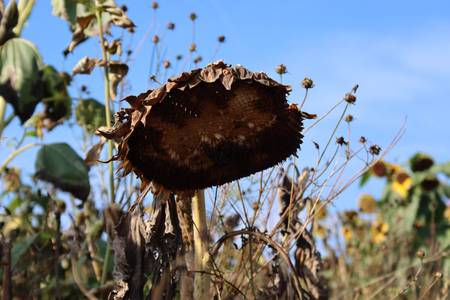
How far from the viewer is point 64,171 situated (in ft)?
10.1

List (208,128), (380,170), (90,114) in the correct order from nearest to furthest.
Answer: (208,128), (90,114), (380,170)

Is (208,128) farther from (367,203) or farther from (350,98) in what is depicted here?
(367,203)

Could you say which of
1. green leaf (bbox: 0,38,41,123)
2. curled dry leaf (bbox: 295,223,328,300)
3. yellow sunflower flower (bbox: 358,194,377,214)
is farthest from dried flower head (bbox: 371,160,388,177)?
green leaf (bbox: 0,38,41,123)

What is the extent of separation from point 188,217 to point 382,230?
3.90 m

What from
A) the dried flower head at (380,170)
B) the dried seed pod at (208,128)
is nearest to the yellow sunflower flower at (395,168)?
the dried flower head at (380,170)

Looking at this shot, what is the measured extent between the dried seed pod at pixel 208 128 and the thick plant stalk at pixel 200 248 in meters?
0.06

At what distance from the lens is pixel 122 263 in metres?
2.49

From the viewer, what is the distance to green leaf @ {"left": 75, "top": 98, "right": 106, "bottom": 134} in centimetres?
411

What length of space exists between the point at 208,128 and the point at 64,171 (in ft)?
2.90

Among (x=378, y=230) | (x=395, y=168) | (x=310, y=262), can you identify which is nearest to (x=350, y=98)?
(x=310, y=262)

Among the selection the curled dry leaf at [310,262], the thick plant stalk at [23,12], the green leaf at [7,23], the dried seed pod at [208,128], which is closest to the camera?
the dried seed pod at [208,128]

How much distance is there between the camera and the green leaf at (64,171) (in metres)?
3.04

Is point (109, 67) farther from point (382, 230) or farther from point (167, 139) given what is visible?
point (382, 230)

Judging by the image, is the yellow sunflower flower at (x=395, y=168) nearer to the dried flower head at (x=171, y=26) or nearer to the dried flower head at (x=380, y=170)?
the dried flower head at (x=380, y=170)
